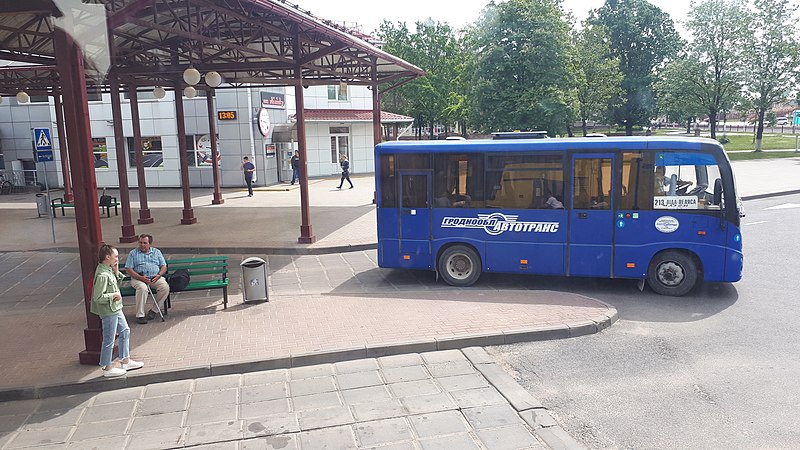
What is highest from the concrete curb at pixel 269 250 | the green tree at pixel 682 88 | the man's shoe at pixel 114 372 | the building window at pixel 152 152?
the green tree at pixel 682 88

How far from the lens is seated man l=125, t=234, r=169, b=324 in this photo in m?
8.66

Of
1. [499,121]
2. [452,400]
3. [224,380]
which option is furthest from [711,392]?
[499,121]

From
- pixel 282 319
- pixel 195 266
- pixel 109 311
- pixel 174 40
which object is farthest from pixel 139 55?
pixel 109 311

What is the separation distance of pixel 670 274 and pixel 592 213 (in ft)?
5.56

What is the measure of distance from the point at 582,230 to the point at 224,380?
657cm

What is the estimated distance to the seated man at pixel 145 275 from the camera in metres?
8.66

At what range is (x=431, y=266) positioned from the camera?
11.2 metres

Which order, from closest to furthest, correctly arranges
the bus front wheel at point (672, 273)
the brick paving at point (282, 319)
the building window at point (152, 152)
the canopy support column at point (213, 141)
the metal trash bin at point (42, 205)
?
the brick paving at point (282, 319) → the bus front wheel at point (672, 273) → the metal trash bin at point (42, 205) → the canopy support column at point (213, 141) → the building window at point (152, 152)

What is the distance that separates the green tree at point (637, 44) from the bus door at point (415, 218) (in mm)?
51442

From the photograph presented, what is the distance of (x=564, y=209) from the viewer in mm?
10391

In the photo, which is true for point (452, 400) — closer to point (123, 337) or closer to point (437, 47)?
point (123, 337)

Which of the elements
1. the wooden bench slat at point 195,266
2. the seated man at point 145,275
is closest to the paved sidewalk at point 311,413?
the seated man at point 145,275

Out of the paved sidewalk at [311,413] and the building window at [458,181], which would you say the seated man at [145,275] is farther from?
the building window at [458,181]

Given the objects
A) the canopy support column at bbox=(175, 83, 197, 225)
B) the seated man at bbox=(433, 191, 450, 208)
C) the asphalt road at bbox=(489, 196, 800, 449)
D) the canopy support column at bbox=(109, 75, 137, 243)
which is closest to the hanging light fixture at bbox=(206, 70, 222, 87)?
the canopy support column at bbox=(109, 75, 137, 243)
